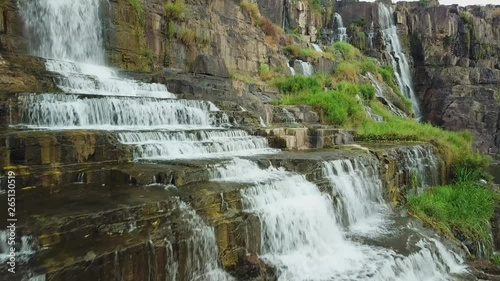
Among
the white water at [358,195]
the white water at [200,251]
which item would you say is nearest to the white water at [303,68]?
the white water at [358,195]

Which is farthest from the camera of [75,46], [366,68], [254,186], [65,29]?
[366,68]

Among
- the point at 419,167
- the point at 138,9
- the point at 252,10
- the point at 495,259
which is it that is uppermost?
the point at 252,10

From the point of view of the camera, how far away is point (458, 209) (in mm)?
9023

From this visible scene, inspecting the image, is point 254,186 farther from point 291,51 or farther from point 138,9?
point 291,51

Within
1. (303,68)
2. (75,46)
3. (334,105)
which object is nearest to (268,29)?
(303,68)

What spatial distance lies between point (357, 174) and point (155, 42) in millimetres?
9039

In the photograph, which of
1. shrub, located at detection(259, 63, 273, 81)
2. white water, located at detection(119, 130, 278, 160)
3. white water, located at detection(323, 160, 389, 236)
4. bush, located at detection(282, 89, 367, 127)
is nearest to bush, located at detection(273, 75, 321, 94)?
bush, located at detection(282, 89, 367, 127)

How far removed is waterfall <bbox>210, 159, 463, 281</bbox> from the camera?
5.35m

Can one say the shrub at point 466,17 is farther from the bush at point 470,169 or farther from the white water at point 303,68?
the bush at point 470,169

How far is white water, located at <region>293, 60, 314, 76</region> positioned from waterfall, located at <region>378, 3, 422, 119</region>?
30.6 ft

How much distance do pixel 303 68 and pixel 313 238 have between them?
15887 millimetres

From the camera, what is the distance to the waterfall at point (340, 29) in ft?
101

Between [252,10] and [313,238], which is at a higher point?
[252,10]

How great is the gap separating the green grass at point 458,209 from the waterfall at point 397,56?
1861 cm
